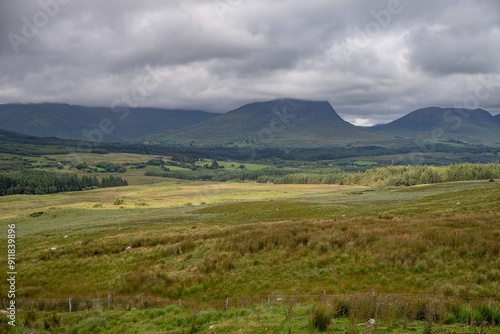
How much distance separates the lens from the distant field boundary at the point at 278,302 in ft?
46.8

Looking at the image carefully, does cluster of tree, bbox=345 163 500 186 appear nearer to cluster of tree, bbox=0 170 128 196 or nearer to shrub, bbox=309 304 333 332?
cluster of tree, bbox=0 170 128 196

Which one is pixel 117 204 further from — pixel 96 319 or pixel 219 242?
pixel 96 319

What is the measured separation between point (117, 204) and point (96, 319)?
100440mm

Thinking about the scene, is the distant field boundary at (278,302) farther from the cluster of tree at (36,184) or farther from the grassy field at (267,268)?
the cluster of tree at (36,184)

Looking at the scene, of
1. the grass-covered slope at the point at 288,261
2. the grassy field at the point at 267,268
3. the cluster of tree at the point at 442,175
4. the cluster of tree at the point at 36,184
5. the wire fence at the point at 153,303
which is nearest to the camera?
the grassy field at the point at 267,268

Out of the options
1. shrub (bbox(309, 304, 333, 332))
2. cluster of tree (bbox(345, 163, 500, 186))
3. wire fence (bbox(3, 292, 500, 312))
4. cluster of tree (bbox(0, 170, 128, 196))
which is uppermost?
shrub (bbox(309, 304, 333, 332))

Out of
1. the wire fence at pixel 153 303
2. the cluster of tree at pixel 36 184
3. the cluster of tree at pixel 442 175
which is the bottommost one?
the cluster of tree at pixel 36 184

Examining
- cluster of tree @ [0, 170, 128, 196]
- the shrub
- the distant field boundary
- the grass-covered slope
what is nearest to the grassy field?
the grass-covered slope

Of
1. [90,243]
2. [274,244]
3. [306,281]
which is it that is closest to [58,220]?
[90,243]

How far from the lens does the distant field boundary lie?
14.3 m

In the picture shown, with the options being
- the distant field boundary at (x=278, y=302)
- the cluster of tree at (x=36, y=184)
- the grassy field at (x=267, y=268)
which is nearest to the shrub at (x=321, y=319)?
the grassy field at (x=267, y=268)

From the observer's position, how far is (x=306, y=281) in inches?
933

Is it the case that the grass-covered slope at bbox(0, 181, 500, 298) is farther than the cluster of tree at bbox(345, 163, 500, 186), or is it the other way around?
the cluster of tree at bbox(345, 163, 500, 186)

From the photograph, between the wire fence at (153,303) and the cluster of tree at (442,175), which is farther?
the cluster of tree at (442,175)
